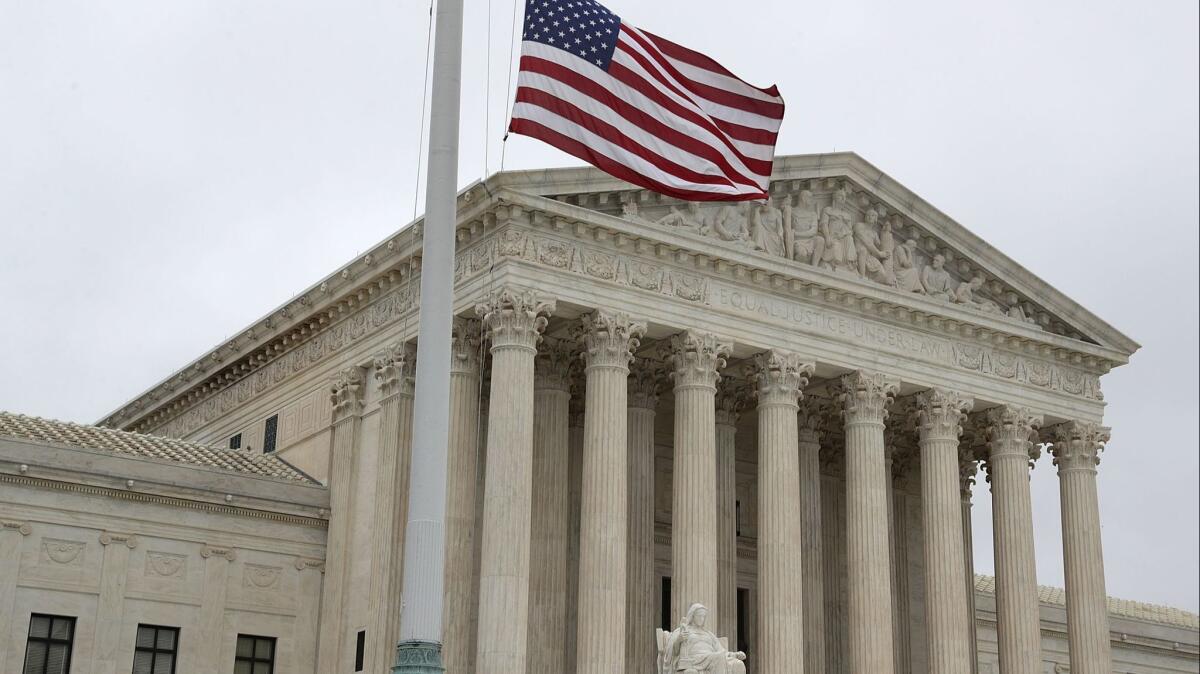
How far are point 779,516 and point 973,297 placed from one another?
383 inches

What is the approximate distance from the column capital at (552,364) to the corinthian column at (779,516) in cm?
475

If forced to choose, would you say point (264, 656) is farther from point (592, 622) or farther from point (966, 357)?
point (966, 357)

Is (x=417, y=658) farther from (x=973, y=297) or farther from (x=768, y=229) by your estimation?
(x=973, y=297)

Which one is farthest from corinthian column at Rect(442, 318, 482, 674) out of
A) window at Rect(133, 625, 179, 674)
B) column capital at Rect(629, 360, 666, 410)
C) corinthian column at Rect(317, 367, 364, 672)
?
window at Rect(133, 625, 179, 674)

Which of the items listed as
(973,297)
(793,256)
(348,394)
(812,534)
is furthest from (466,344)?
(973,297)

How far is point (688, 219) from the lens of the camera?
3916 centimetres

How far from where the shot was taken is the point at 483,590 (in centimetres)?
3403

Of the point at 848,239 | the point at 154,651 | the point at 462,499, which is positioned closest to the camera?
the point at 462,499

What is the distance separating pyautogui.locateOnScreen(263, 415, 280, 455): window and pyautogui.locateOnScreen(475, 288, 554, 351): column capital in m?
12.1

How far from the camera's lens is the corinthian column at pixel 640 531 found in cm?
3994

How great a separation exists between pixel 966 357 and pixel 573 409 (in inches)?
418

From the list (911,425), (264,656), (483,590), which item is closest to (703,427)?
(483,590)

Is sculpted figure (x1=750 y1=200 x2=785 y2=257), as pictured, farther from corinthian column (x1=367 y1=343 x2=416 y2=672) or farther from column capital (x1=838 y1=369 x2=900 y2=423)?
corinthian column (x1=367 y1=343 x2=416 y2=672)

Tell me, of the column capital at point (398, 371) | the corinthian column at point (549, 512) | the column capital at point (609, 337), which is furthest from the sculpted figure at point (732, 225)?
the column capital at point (398, 371)
